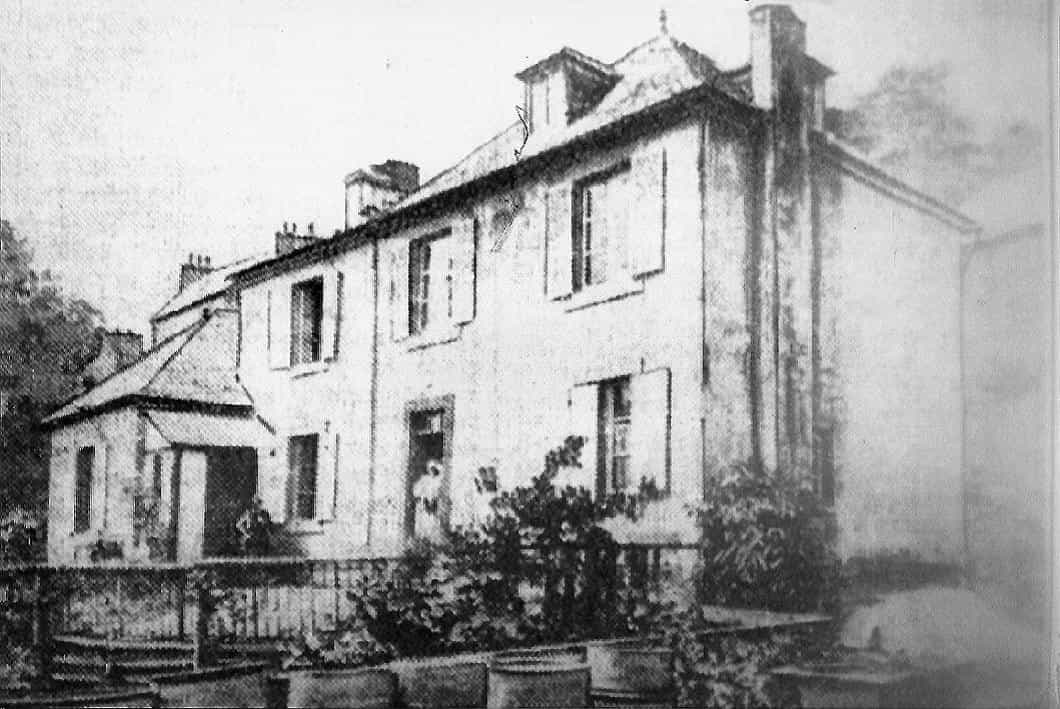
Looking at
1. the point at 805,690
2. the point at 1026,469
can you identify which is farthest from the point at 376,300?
the point at 1026,469

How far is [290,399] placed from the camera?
5.11 metres

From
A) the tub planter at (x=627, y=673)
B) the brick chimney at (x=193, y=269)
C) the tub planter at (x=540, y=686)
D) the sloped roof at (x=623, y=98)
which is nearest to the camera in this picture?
the tub planter at (x=540, y=686)

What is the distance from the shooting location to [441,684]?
4379mm

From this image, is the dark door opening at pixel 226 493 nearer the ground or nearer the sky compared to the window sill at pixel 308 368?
nearer the ground

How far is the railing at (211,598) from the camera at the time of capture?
15.3ft

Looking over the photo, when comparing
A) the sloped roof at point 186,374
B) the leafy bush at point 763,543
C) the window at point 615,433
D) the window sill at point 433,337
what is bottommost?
the leafy bush at point 763,543

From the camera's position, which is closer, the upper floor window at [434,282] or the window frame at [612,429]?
the window frame at [612,429]

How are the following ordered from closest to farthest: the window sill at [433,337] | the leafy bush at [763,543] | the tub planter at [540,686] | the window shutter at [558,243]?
the tub planter at [540,686], the leafy bush at [763,543], the window shutter at [558,243], the window sill at [433,337]

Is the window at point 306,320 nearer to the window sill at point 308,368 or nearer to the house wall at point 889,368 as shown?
the window sill at point 308,368

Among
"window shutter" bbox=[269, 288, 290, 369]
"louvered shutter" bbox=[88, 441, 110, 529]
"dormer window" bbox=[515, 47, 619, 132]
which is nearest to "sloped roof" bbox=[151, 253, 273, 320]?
"window shutter" bbox=[269, 288, 290, 369]

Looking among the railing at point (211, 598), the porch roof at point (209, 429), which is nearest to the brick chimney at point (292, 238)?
the porch roof at point (209, 429)

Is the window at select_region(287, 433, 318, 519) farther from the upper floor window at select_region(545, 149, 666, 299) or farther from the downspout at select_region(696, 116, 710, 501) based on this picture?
the downspout at select_region(696, 116, 710, 501)

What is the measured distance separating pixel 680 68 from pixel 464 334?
1.52 meters

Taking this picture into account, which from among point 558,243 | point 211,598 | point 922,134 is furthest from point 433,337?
point 922,134
